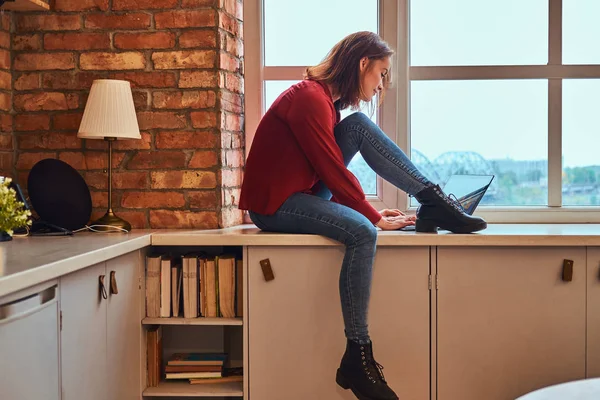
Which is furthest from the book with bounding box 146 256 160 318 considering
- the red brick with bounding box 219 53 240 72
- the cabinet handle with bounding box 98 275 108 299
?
the red brick with bounding box 219 53 240 72

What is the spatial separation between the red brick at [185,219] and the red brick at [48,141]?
0.44m

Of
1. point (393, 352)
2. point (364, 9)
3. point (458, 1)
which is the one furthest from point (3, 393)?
point (458, 1)

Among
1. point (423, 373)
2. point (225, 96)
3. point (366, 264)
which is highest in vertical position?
point (225, 96)

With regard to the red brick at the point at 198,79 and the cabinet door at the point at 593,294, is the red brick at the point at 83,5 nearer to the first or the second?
the red brick at the point at 198,79

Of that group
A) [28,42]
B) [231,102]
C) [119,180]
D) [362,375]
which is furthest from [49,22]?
[362,375]

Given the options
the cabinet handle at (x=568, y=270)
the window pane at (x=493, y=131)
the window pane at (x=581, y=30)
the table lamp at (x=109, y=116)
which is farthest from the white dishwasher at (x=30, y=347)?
the window pane at (x=581, y=30)

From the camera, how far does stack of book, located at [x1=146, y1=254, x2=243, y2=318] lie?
268 centimetres

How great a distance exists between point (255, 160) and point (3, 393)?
53.3 inches

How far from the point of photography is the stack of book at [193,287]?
105 inches

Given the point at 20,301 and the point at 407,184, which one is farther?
the point at 407,184

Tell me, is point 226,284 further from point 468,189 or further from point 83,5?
point 83,5

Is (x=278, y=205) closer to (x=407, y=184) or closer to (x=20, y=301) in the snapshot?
(x=407, y=184)

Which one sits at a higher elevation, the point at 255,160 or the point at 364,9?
the point at 364,9

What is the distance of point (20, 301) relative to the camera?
5.13 feet
